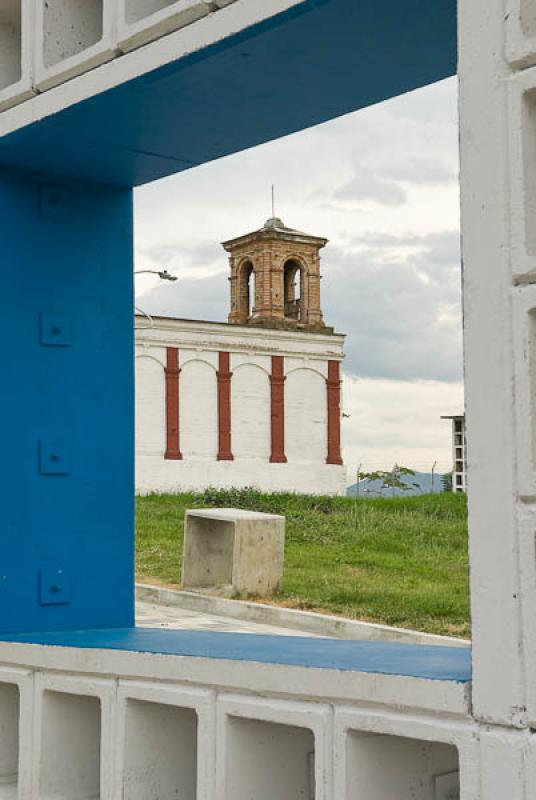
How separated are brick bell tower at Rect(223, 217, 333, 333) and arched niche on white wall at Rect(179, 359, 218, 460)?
9.54ft

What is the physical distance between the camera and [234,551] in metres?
12.1

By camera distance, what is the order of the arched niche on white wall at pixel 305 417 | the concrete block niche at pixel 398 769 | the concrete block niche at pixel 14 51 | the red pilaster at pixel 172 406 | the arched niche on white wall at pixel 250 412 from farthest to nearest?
the arched niche on white wall at pixel 305 417, the arched niche on white wall at pixel 250 412, the red pilaster at pixel 172 406, the concrete block niche at pixel 14 51, the concrete block niche at pixel 398 769

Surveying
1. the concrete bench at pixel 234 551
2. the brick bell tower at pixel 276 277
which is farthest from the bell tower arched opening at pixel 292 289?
the concrete bench at pixel 234 551

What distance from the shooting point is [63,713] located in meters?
4.24

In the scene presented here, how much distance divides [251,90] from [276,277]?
1211 inches

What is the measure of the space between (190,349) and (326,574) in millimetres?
18879

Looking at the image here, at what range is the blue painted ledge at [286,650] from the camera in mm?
3307

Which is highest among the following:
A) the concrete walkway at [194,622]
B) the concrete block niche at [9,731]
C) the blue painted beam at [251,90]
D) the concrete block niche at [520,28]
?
the blue painted beam at [251,90]

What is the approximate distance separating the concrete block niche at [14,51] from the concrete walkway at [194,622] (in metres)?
5.59

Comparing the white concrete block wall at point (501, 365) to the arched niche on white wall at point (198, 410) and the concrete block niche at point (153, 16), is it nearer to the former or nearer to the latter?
the concrete block niche at point (153, 16)

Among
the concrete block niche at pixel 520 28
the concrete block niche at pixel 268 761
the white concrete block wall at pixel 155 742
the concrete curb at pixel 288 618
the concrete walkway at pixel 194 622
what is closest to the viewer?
the concrete block niche at pixel 520 28

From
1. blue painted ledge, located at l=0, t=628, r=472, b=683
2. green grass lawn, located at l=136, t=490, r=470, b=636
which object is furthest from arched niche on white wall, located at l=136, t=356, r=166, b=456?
blue painted ledge, located at l=0, t=628, r=472, b=683

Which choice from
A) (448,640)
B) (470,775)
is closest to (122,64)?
(470,775)

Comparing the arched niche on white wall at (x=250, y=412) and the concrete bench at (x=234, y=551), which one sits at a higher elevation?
the arched niche on white wall at (x=250, y=412)
